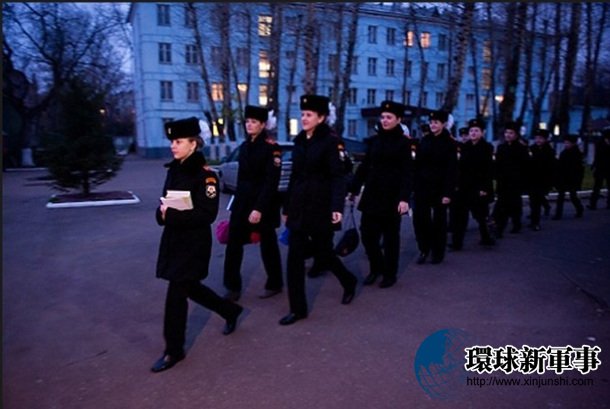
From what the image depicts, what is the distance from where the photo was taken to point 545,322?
441cm

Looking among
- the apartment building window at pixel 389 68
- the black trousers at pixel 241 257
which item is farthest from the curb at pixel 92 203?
the apartment building window at pixel 389 68

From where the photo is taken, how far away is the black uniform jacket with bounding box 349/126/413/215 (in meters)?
5.34

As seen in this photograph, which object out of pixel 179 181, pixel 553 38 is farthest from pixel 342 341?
pixel 553 38

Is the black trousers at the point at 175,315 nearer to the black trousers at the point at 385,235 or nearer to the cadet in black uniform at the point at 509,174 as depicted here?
the black trousers at the point at 385,235

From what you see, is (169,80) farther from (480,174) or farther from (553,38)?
(480,174)

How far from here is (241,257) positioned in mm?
5098

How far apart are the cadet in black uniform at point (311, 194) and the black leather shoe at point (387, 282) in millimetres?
1275

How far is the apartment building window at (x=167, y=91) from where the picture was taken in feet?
143

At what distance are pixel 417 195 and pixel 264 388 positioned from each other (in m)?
3.77

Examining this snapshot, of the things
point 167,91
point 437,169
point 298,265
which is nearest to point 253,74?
point 167,91

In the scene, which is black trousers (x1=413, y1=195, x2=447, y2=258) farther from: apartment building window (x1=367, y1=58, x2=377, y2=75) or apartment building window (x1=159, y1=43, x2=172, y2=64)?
apartment building window (x1=367, y1=58, x2=377, y2=75)

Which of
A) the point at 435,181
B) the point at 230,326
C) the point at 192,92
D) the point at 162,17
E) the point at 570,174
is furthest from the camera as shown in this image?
the point at 192,92

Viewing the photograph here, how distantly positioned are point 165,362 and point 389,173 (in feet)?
9.92

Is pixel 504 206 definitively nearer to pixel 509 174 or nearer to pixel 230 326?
pixel 509 174
